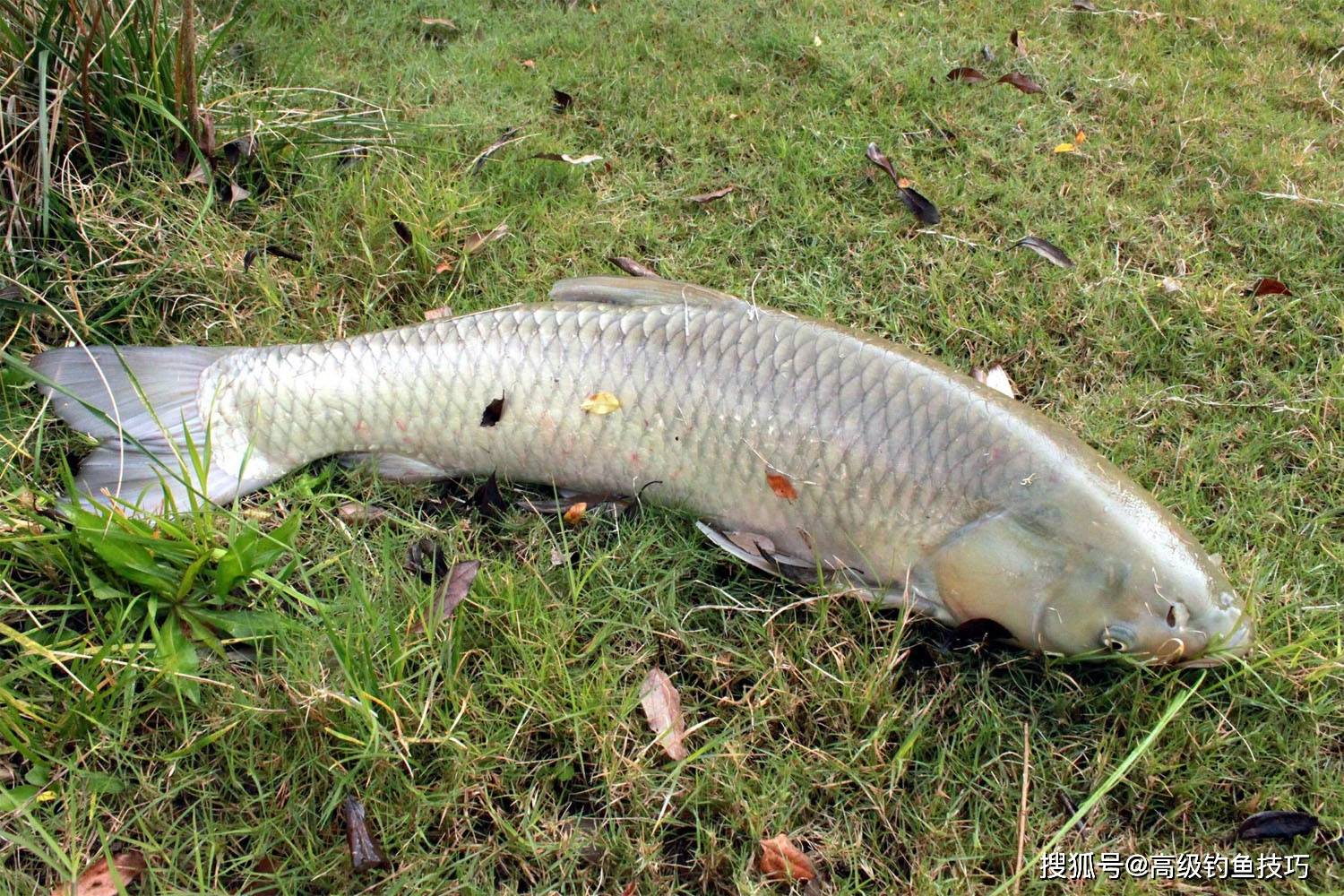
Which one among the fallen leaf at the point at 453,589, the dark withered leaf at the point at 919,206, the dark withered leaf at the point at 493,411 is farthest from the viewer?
the dark withered leaf at the point at 919,206

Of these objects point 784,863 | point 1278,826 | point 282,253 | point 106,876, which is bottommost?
A: point 106,876

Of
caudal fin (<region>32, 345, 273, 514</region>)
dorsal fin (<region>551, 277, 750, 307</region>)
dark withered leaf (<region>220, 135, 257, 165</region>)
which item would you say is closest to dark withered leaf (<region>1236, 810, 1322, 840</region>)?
dorsal fin (<region>551, 277, 750, 307</region>)

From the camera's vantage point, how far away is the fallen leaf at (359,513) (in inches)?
99.6

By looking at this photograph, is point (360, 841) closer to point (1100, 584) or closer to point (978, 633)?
point (978, 633)

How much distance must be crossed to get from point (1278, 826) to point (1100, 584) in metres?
0.59

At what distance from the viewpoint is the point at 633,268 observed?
3260mm

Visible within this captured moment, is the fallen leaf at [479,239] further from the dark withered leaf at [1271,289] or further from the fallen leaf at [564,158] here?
the dark withered leaf at [1271,289]

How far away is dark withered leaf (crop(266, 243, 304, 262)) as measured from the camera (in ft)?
10.5

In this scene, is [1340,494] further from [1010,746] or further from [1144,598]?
[1010,746]

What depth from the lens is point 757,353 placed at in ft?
8.00

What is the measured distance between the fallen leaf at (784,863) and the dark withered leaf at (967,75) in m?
3.40

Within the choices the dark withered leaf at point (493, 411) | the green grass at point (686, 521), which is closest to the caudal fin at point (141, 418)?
the green grass at point (686, 521)

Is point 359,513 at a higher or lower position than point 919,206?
lower

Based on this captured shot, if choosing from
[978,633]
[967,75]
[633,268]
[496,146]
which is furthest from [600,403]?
[967,75]
